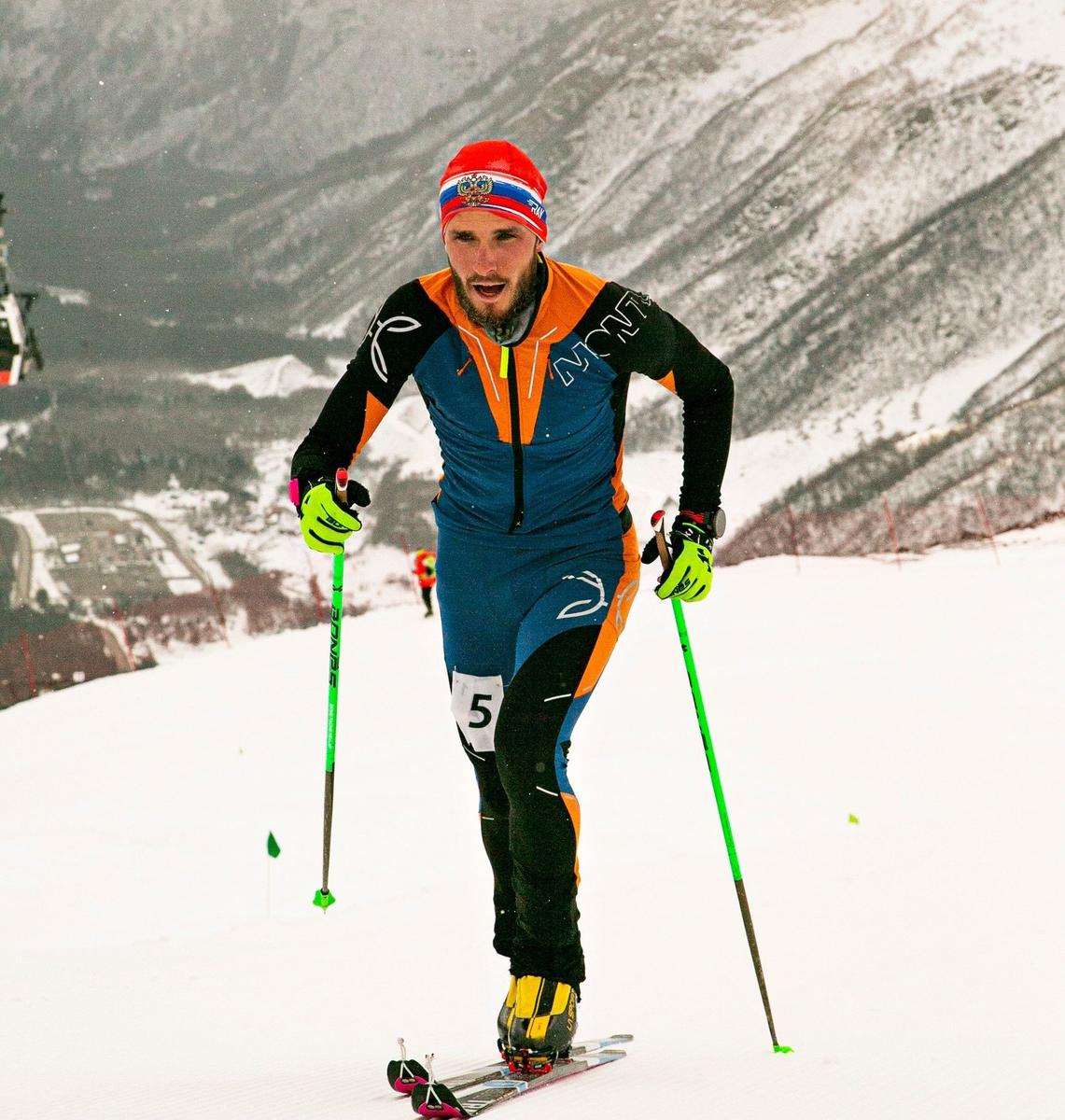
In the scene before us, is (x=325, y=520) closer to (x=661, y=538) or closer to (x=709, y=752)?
(x=661, y=538)

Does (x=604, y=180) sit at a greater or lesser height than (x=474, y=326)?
greater

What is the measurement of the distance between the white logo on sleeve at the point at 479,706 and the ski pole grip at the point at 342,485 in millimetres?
575

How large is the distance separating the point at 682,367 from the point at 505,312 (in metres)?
0.57

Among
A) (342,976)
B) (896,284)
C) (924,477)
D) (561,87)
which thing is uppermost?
(561,87)

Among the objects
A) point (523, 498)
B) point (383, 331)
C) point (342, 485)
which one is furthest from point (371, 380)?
point (523, 498)

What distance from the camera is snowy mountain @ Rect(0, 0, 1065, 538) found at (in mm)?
47875

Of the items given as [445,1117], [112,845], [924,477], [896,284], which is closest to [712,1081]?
[445,1117]

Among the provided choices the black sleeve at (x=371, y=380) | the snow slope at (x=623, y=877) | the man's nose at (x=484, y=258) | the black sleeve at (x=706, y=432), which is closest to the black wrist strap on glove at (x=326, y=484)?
the black sleeve at (x=371, y=380)

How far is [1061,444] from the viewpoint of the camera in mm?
43500

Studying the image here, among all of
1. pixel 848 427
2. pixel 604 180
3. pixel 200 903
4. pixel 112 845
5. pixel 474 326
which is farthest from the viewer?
pixel 604 180

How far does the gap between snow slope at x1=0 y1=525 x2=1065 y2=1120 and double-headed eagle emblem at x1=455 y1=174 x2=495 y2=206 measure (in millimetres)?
2102

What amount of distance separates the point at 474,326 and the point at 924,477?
43416mm

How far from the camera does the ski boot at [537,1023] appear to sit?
2926mm

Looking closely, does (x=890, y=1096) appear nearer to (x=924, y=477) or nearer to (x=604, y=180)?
(x=924, y=477)
